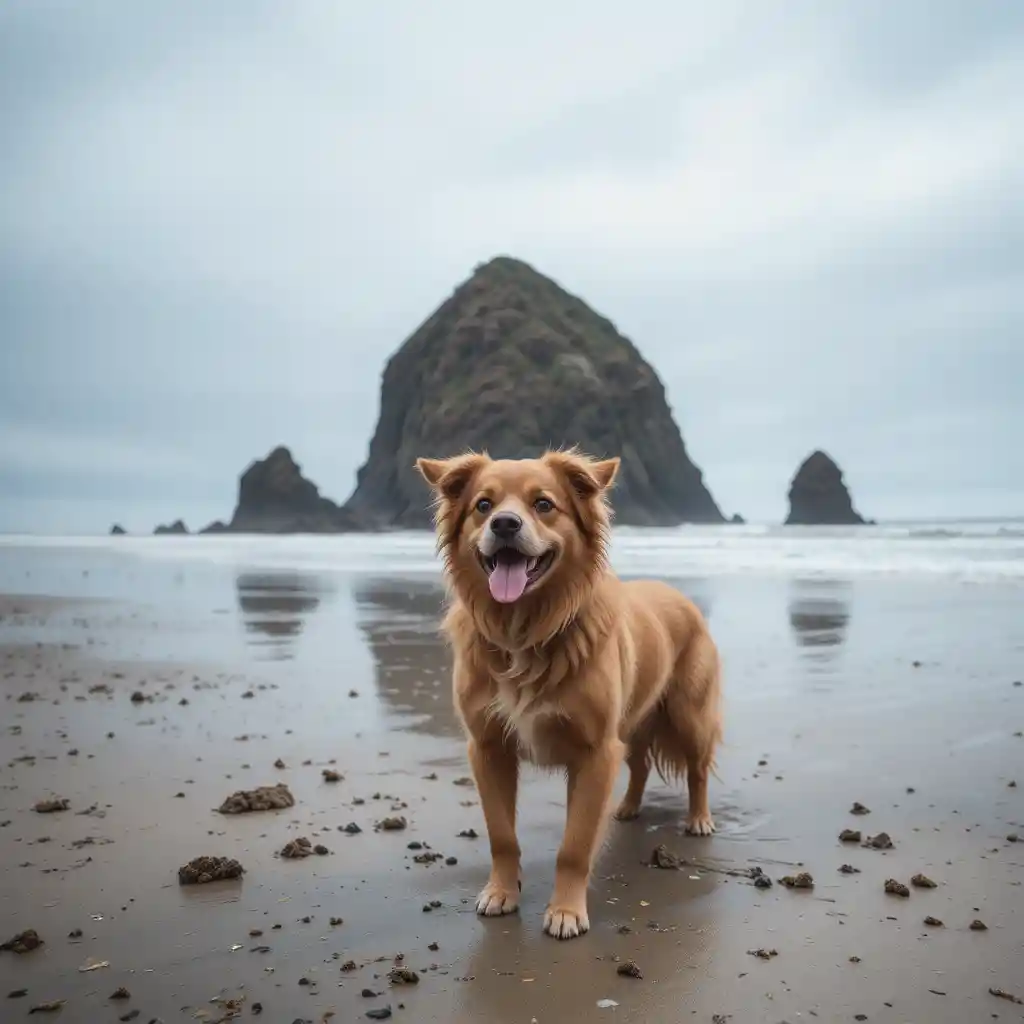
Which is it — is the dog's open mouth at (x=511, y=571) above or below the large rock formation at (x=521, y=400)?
below

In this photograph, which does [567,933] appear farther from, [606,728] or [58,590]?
[58,590]

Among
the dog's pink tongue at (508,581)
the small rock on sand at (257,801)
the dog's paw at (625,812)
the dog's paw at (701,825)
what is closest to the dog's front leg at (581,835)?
the dog's pink tongue at (508,581)

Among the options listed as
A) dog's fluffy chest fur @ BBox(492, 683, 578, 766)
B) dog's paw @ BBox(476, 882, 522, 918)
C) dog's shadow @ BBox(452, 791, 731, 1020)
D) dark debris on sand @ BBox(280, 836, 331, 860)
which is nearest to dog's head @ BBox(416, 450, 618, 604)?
dog's fluffy chest fur @ BBox(492, 683, 578, 766)

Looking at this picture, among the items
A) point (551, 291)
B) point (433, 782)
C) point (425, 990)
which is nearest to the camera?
point (425, 990)

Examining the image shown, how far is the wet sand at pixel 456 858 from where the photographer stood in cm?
306

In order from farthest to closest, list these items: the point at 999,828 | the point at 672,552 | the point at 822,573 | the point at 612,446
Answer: the point at 612,446, the point at 672,552, the point at 822,573, the point at 999,828

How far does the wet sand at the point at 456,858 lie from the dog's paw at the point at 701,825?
114mm

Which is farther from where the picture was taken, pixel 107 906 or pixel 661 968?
pixel 107 906

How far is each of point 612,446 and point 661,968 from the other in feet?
386

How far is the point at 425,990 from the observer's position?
3090 millimetres

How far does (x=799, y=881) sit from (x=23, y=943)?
3.14 m

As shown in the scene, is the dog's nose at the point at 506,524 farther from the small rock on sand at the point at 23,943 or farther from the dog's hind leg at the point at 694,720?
the small rock on sand at the point at 23,943

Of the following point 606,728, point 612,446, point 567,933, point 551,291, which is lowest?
point 567,933

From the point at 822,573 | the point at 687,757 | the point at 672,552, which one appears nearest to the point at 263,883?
the point at 687,757
